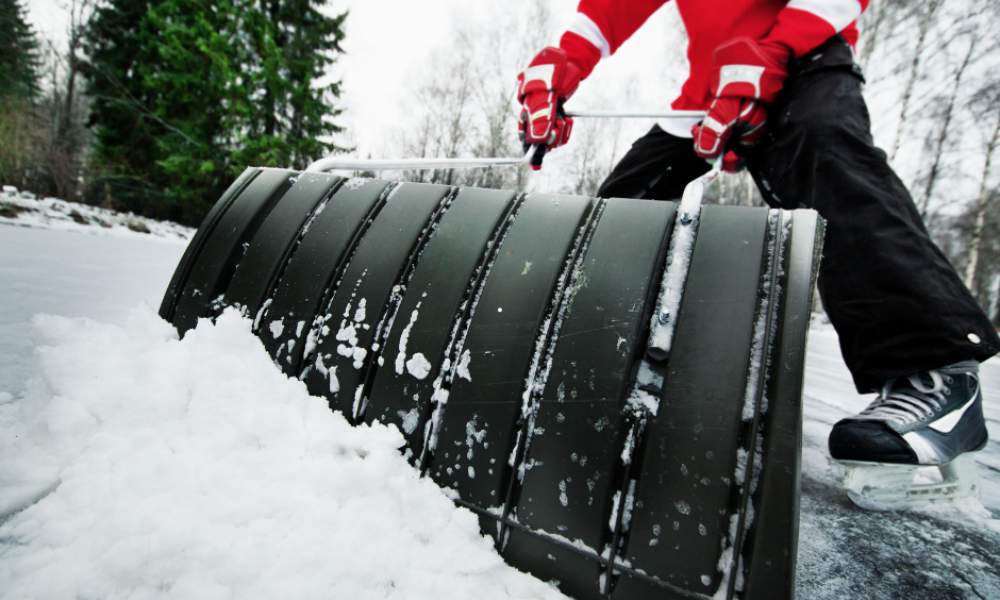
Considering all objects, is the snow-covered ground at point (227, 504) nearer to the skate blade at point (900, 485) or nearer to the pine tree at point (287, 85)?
the skate blade at point (900, 485)

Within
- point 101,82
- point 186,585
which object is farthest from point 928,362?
point 101,82

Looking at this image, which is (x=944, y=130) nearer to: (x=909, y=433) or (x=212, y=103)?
(x=909, y=433)

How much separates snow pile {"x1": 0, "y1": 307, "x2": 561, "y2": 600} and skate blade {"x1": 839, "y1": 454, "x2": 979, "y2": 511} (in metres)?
0.71

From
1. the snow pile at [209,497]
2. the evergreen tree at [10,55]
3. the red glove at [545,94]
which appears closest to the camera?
the snow pile at [209,497]

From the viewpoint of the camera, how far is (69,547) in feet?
1.31

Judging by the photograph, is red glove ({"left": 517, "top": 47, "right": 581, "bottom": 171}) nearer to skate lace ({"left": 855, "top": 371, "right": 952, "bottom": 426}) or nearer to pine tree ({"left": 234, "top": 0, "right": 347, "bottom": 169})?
skate lace ({"left": 855, "top": 371, "right": 952, "bottom": 426})

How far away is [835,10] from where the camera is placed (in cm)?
106

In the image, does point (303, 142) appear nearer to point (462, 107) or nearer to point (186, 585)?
point (462, 107)

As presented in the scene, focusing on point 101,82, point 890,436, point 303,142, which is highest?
point 101,82

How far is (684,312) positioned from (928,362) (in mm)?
593

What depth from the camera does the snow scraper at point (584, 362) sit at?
17.2 inches

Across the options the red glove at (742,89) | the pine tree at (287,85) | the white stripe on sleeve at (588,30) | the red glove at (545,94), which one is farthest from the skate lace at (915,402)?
the pine tree at (287,85)

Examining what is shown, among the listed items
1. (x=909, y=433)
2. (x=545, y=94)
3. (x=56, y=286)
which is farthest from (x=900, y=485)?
(x=56, y=286)

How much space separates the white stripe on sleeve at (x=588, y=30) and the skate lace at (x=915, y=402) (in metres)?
1.44
